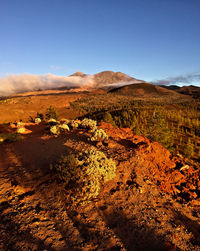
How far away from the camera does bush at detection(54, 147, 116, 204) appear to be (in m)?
4.28

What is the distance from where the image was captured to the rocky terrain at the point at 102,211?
124 inches

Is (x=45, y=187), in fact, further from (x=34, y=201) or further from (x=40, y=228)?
(x=40, y=228)

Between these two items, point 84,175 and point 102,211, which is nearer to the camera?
point 102,211

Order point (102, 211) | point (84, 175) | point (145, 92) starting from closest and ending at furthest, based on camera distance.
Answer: point (102, 211)
point (84, 175)
point (145, 92)

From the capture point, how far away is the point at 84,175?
4.67 meters

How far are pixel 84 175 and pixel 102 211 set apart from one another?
3.92 ft

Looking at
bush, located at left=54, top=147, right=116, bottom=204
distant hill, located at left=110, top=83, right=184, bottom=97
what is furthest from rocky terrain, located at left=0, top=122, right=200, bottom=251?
distant hill, located at left=110, top=83, right=184, bottom=97

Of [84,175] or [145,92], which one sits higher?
[145,92]

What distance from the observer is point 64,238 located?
313cm

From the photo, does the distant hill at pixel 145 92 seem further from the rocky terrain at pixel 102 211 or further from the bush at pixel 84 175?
the bush at pixel 84 175

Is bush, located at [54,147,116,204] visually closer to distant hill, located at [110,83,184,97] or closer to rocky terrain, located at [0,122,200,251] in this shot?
rocky terrain, located at [0,122,200,251]

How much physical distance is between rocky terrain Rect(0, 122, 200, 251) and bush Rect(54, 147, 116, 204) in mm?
237

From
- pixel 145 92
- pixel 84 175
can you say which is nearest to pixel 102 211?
pixel 84 175

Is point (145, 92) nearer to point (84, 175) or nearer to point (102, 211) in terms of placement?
point (84, 175)
